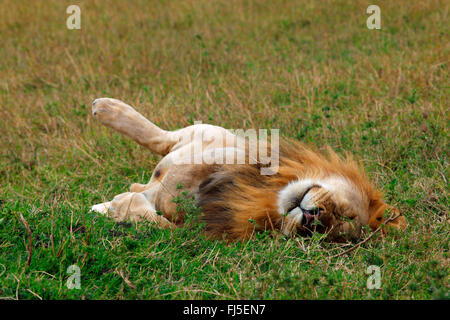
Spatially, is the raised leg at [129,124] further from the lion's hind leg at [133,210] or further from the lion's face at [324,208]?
the lion's face at [324,208]

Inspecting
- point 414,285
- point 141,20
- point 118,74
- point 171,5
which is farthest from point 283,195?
point 171,5

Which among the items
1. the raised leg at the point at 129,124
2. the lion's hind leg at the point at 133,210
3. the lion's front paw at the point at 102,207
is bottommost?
the lion's front paw at the point at 102,207

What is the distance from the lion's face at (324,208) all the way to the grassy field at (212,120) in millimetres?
97

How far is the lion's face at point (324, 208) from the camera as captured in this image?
330 centimetres

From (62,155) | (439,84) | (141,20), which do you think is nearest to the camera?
(62,155)

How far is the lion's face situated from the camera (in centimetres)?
330

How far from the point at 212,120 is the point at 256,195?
2279 millimetres

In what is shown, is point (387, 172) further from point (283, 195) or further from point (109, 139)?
point (109, 139)

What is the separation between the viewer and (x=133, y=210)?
12.6ft

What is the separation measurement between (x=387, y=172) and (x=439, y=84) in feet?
5.62

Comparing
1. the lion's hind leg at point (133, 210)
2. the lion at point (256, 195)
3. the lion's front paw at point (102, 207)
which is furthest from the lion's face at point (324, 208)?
the lion's front paw at point (102, 207)

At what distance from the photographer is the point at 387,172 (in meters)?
4.74

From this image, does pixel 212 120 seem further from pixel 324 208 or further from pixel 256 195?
pixel 324 208
